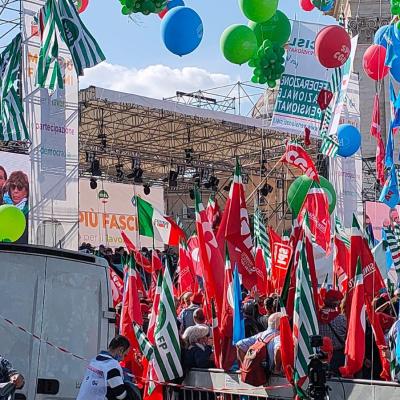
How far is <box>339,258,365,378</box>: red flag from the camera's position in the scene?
8438 mm

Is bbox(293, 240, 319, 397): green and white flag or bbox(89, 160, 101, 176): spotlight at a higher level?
bbox(89, 160, 101, 176): spotlight

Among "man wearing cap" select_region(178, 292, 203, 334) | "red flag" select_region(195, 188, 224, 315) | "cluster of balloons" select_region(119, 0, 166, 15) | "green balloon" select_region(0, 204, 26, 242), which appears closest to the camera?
"red flag" select_region(195, 188, 224, 315)

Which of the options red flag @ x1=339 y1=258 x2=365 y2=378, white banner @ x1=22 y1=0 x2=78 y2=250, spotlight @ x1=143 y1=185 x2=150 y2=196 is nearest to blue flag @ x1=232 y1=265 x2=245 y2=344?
red flag @ x1=339 y1=258 x2=365 y2=378

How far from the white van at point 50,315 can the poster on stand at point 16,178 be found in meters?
13.1

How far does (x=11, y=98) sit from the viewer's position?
19.9 m

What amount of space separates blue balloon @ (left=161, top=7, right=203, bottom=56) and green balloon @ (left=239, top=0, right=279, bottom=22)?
0.72m

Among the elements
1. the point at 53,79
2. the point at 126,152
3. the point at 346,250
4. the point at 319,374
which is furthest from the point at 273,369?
the point at 126,152

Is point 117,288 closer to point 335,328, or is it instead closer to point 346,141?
point 335,328

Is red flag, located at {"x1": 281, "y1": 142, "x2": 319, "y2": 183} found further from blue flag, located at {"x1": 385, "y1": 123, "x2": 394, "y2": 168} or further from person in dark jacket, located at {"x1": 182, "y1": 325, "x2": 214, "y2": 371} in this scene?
person in dark jacket, located at {"x1": 182, "y1": 325, "x2": 214, "y2": 371}

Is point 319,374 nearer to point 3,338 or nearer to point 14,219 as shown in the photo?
point 3,338

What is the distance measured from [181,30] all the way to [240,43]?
1.17 m

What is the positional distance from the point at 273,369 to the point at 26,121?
45.4 feet

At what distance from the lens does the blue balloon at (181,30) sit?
12.4 meters

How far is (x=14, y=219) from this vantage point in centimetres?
1842
